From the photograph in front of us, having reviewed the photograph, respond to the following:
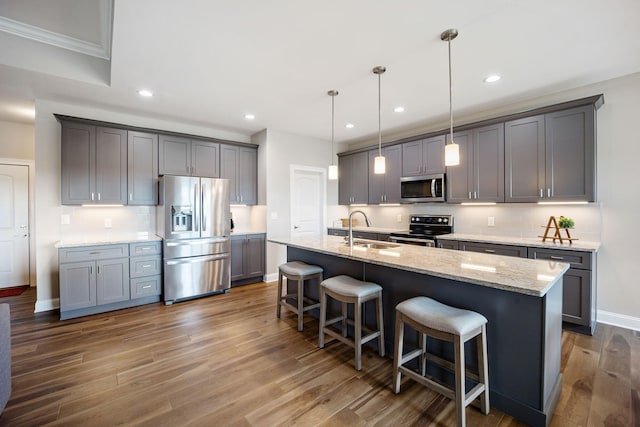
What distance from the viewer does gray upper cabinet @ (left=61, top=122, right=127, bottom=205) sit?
143 inches

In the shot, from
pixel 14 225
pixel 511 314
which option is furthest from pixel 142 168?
pixel 511 314

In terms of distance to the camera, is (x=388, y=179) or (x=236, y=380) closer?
(x=236, y=380)

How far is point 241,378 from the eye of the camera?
2213mm

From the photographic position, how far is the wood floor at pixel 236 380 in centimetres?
179

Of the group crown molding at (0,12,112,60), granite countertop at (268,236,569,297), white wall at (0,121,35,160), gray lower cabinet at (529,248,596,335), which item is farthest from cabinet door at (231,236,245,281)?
gray lower cabinet at (529,248,596,335)

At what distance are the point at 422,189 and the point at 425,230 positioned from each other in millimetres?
687

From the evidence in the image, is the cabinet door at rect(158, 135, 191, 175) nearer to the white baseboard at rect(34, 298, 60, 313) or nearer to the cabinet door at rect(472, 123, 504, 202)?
the white baseboard at rect(34, 298, 60, 313)

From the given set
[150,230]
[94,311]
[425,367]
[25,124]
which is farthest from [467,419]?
[25,124]

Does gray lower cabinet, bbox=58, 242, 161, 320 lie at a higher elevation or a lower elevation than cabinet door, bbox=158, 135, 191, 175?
lower

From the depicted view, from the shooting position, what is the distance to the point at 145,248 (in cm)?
386

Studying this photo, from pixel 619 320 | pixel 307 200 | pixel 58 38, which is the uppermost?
pixel 58 38

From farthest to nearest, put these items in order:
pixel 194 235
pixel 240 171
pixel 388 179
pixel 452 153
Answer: pixel 388 179, pixel 240 171, pixel 194 235, pixel 452 153

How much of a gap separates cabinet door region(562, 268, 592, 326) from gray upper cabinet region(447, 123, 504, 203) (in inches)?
46.7

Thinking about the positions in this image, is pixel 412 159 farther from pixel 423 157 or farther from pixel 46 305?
pixel 46 305
